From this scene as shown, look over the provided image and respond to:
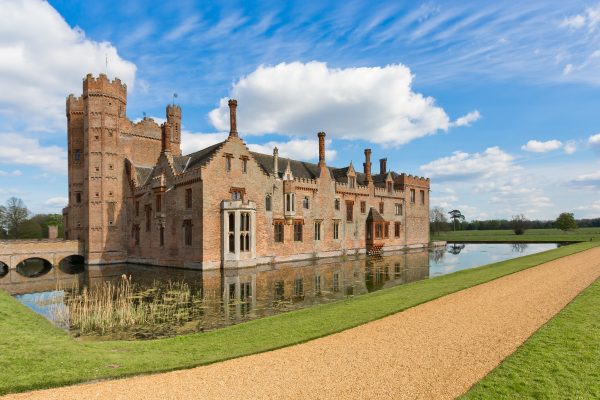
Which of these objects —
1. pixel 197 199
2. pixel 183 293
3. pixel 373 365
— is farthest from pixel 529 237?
pixel 373 365

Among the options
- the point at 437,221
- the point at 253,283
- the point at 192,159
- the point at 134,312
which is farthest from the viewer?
the point at 437,221

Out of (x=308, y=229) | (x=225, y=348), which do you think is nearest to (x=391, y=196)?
(x=308, y=229)

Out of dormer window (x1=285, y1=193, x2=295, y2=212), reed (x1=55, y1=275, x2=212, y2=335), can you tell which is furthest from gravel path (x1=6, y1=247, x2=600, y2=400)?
dormer window (x1=285, y1=193, x2=295, y2=212)

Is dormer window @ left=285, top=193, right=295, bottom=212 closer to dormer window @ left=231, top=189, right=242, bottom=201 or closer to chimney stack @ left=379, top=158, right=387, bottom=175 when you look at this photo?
dormer window @ left=231, top=189, right=242, bottom=201

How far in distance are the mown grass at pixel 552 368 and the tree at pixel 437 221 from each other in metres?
96.3

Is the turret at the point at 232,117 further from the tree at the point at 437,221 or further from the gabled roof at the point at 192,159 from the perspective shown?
the tree at the point at 437,221

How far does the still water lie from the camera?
1330 cm

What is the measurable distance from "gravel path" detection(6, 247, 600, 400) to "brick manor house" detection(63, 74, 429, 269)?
70.0 ft

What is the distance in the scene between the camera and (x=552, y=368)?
709 cm

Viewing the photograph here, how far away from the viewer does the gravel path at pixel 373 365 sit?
6.65 metres

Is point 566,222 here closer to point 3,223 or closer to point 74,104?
point 74,104

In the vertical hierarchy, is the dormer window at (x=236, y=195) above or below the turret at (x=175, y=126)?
below

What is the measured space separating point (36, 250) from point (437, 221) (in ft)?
315

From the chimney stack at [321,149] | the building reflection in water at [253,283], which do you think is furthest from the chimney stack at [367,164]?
the building reflection in water at [253,283]
